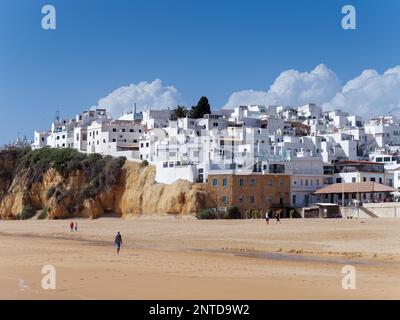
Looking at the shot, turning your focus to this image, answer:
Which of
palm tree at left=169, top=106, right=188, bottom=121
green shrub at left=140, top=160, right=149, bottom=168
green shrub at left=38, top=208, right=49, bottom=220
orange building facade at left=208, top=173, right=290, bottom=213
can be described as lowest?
green shrub at left=38, top=208, right=49, bottom=220

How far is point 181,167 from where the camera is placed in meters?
58.2

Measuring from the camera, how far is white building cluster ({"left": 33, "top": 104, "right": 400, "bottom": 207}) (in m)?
58.5

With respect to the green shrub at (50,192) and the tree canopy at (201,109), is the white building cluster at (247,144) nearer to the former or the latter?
the tree canopy at (201,109)

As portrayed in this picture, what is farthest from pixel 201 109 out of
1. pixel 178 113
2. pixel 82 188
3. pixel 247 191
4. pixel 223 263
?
pixel 223 263

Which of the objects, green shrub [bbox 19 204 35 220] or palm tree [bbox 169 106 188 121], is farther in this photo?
palm tree [bbox 169 106 188 121]

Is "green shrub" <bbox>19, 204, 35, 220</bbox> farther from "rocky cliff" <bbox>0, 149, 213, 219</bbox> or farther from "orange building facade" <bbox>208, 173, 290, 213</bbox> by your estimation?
"orange building facade" <bbox>208, 173, 290, 213</bbox>

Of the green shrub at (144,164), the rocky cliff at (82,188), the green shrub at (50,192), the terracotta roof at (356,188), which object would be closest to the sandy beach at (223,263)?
the rocky cliff at (82,188)

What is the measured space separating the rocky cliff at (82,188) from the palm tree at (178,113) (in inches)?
655

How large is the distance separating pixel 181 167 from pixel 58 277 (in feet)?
130

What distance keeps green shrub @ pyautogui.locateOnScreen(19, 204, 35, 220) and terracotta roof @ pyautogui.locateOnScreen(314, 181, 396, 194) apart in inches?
1212

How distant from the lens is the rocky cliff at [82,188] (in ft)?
185

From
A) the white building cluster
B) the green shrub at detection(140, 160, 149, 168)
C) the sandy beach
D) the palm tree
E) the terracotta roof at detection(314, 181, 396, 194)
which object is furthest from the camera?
the palm tree

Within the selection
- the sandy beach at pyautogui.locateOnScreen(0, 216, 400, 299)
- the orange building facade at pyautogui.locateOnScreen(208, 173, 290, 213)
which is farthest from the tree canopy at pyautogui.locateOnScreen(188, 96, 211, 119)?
the sandy beach at pyautogui.locateOnScreen(0, 216, 400, 299)
